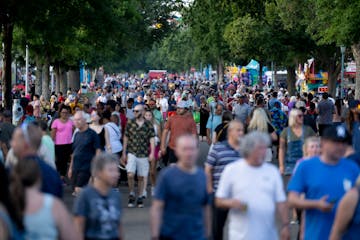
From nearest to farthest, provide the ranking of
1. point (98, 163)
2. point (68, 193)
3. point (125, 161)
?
point (98, 163) → point (125, 161) → point (68, 193)

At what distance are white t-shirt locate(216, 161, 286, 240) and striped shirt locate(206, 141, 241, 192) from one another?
195cm

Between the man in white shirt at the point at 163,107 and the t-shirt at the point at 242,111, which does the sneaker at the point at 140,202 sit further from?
the man in white shirt at the point at 163,107

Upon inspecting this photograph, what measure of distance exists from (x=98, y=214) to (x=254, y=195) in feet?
4.22

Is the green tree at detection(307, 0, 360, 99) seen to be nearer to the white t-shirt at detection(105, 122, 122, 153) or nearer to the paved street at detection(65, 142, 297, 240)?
the paved street at detection(65, 142, 297, 240)

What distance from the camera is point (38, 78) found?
4597 centimetres

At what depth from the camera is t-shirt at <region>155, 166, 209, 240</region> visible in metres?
7.75

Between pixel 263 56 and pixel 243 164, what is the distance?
48727 millimetres

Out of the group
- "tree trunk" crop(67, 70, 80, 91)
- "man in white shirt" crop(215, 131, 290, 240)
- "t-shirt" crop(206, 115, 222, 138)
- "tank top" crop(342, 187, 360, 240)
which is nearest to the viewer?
"tank top" crop(342, 187, 360, 240)

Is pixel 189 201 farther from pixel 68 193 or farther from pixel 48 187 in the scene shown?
pixel 68 193

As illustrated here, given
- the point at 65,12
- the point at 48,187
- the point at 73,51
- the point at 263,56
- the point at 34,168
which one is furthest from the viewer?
the point at 263,56

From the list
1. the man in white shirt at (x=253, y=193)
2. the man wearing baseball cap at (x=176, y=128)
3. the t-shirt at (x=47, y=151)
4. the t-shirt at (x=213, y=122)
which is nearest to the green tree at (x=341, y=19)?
the t-shirt at (x=213, y=122)

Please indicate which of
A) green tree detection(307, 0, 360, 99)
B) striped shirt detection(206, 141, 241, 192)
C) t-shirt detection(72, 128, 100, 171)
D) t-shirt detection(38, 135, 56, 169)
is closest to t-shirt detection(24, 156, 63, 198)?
striped shirt detection(206, 141, 241, 192)

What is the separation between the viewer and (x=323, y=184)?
796 cm

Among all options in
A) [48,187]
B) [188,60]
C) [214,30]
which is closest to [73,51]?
[214,30]
